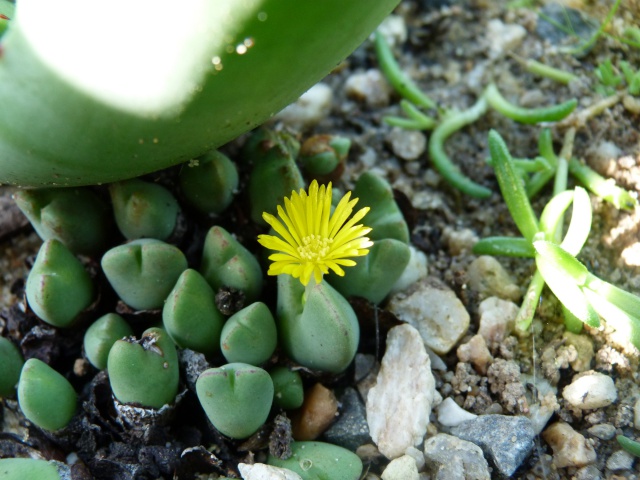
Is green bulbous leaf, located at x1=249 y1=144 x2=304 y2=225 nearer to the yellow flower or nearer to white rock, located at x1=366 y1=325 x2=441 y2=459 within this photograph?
the yellow flower

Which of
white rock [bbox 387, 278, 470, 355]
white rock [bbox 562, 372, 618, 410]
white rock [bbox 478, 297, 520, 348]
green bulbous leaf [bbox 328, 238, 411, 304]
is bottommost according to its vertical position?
white rock [bbox 562, 372, 618, 410]

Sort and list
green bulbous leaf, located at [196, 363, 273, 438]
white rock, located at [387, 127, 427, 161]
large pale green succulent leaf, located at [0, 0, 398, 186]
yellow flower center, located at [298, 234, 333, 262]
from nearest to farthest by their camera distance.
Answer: large pale green succulent leaf, located at [0, 0, 398, 186] → green bulbous leaf, located at [196, 363, 273, 438] → yellow flower center, located at [298, 234, 333, 262] → white rock, located at [387, 127, 427, 161]

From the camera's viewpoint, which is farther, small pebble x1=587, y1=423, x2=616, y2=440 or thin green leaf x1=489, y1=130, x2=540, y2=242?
thin green leaf x1=489, y1=130, x2=540, y2=242

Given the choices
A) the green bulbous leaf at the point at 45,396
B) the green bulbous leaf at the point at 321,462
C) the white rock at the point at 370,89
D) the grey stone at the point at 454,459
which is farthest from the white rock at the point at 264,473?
the white rock at the point at 370,89

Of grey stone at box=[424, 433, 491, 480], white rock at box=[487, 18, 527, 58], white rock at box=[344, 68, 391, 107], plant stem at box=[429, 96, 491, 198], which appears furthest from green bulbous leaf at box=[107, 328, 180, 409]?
white rock at box=[487, 18, 527, 58]

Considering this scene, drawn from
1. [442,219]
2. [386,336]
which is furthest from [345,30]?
[442,219]

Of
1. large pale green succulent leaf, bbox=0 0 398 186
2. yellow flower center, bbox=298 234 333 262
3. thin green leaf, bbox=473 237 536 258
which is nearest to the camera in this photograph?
large pale green succulent leaf, bbox=0 0 398 186

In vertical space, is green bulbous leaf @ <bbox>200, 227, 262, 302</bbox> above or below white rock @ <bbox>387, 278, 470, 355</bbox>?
above

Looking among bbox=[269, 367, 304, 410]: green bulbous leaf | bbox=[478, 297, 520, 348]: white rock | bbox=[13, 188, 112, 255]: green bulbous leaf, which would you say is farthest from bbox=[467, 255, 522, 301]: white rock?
bbox=[13, 188, 112, 255]: green bulbous leaf

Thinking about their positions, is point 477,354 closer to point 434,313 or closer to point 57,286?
point 434,313
